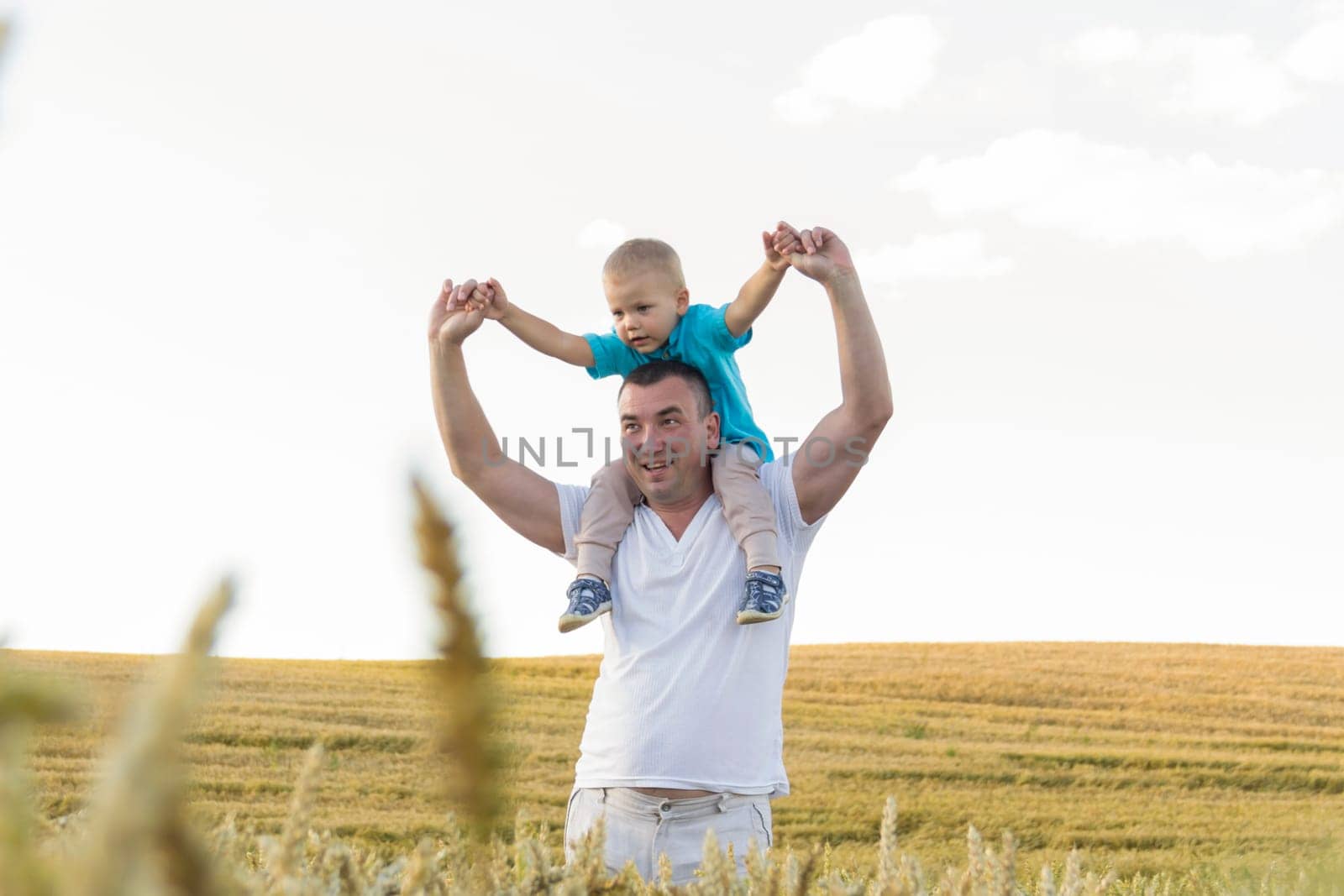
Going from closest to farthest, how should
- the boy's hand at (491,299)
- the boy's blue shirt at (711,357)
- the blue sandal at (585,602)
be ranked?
the blue sandal at (585,602)
the boy's hand at (491,299)
the boy's blue shirt at (711,357)

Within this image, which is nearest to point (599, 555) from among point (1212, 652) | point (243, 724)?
point (243, 724)

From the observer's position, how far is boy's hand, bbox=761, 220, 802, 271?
384 cm

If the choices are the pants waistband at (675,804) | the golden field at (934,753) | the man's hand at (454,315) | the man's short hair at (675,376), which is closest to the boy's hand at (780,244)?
the man's short hair at (675,376)

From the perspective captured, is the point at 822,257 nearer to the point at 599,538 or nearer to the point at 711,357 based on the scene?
the point at 711,357

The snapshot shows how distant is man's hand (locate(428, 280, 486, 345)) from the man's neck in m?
0.82

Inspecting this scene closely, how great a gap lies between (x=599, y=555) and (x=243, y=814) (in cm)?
706

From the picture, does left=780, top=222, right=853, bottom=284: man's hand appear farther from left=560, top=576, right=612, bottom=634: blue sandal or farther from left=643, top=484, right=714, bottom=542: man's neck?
left=560, top=576, right=612, bottom=634: blue sandal

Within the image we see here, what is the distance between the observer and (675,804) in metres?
3.35

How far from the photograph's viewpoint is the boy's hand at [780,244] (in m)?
3.84

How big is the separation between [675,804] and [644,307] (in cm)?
201

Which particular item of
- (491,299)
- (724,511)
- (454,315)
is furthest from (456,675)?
(491,299)

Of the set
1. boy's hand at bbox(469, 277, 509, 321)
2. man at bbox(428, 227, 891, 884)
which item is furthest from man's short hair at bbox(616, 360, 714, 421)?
boy's hand at bbox(469, 277, 509, 321)

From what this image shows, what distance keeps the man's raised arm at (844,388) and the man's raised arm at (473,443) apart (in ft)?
2.93

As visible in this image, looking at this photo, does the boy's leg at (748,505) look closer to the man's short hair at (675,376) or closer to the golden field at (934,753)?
the man's short hair at (675,376)
